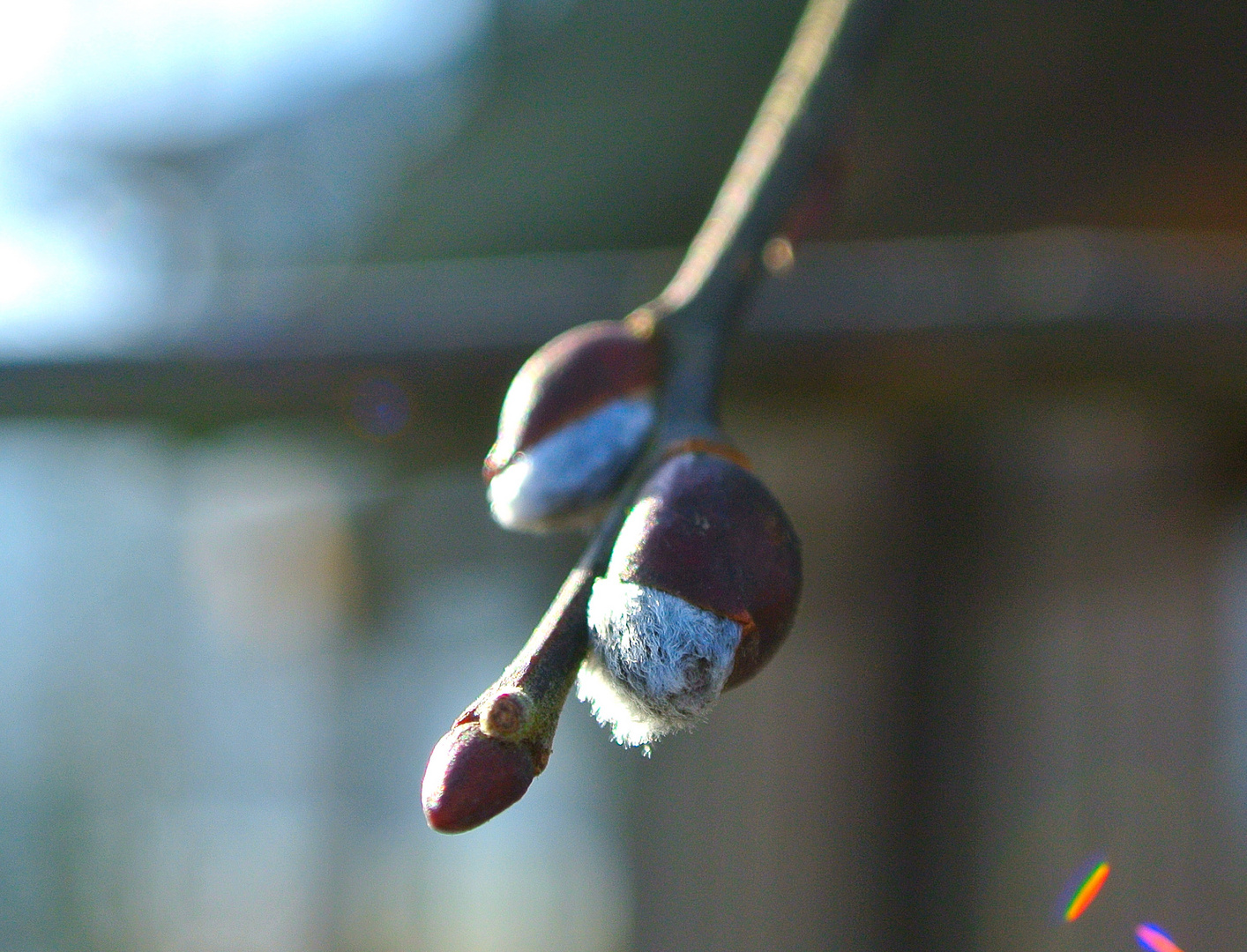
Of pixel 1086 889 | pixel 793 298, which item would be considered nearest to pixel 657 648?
pixel 793 298

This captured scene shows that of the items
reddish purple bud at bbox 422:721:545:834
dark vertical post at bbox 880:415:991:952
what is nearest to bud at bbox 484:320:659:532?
reddish purple bud at bbox 422:721:545:834

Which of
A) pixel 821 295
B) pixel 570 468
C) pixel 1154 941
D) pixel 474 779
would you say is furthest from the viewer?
pixel 1154 941

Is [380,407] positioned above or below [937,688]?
above

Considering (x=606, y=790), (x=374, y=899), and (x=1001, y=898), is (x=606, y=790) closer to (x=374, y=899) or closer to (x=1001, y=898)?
(x=1001, y=898)

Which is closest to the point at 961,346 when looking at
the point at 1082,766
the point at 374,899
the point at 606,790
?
the point at 1082,766

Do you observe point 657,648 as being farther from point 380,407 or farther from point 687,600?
point 380,407

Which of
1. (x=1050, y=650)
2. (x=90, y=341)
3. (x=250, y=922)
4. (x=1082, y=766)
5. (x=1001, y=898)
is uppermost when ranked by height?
(x=90, y=341)
